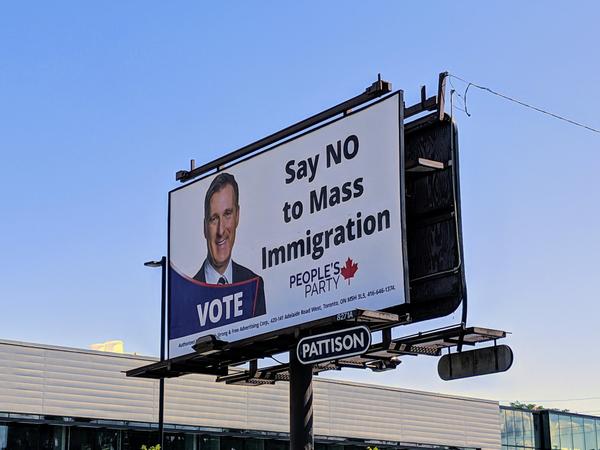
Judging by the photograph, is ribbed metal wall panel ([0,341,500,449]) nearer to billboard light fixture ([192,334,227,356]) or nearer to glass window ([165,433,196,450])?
glass window ([165,433,196,450])

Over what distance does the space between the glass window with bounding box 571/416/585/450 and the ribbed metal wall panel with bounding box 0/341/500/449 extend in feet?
37.9

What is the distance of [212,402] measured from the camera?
125ft

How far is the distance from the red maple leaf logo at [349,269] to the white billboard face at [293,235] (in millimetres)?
15

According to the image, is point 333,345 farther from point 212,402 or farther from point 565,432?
point 565,432

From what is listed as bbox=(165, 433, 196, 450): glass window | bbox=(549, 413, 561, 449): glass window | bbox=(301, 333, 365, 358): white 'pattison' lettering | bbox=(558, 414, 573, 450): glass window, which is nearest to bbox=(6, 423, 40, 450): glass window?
bbox=(165, 433, 196, 450): glass window

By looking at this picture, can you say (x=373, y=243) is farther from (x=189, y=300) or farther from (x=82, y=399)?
(x=82, y=399)

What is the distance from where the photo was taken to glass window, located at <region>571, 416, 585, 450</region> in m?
61.0

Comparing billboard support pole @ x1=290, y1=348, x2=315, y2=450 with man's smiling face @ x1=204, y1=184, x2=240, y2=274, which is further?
man's smiling face @ x1=204, y1=184, x2=240, y2=274

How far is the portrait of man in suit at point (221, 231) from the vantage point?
60.5ft

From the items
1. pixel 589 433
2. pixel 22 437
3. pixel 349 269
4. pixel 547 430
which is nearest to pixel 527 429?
pixel 547 430

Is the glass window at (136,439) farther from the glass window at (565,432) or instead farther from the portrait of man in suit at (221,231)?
the glass window at (565,432)

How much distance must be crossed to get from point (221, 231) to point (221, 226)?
91mm

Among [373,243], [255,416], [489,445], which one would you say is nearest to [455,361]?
[373,243]

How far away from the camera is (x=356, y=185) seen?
641 inches
